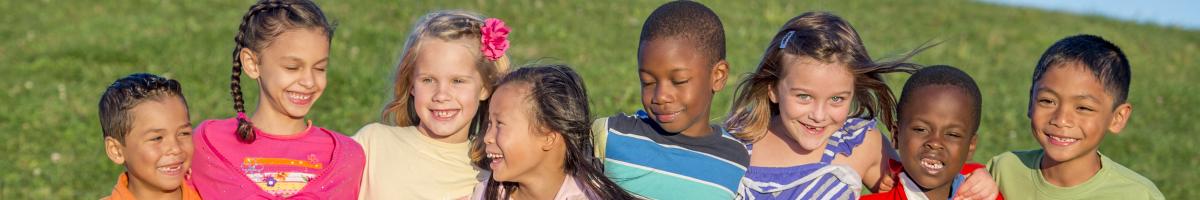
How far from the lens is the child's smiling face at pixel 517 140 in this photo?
4242 mm

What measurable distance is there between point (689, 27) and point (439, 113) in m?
1.11

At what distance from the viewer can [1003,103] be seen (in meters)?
11.6

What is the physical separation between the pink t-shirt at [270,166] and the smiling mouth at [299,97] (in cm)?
15

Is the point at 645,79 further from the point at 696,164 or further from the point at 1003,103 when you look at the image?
the point at 1003,103

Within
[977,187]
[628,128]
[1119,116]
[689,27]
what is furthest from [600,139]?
[1119,116]

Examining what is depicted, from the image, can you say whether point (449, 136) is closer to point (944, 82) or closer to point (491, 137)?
point (491, 137)

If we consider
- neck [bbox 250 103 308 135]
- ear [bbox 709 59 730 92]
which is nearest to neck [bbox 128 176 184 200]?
neck [bbox 250 103 308 135]

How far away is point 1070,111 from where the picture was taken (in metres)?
4.59

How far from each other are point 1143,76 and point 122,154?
13.0 meters

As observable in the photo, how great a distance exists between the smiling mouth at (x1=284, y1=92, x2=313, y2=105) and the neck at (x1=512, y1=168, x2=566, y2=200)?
36.0 inches

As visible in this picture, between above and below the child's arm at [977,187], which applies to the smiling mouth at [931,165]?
above

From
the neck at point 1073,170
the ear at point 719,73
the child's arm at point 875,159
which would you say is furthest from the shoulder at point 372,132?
the neck at point 1073,170

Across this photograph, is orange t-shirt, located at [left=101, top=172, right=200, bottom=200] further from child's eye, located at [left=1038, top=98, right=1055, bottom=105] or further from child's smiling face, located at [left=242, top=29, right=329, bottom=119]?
child's eye, located at [left=1038, top=98, right=1055, bottom=105]

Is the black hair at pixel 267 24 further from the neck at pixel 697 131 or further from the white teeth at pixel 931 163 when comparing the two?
the white teeth at pixel 931 163
